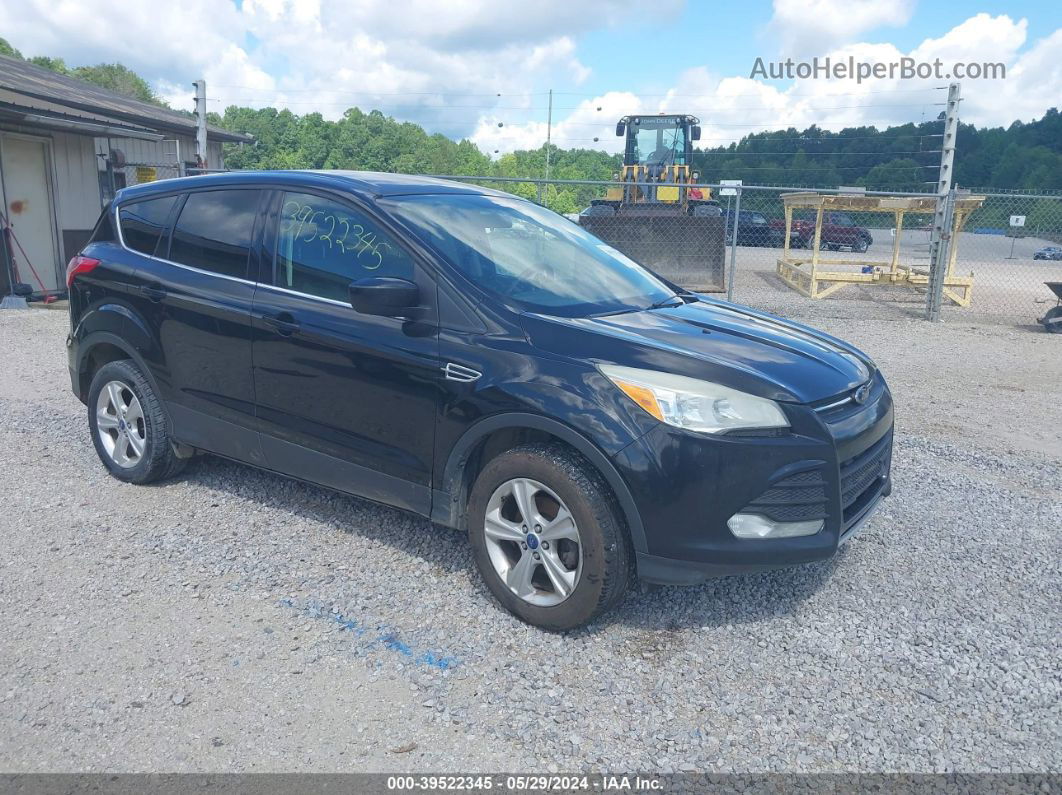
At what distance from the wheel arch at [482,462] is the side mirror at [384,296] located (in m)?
0.60

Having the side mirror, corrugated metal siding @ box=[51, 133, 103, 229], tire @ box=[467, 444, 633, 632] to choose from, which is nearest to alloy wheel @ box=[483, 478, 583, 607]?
tire @ box=[467, 444, 633, 632]

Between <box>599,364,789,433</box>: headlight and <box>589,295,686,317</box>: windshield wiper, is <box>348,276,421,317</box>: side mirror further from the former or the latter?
<box>599,364,789,433</box>: headlight

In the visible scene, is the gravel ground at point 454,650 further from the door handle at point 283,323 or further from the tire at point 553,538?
the door handle at point 283,323

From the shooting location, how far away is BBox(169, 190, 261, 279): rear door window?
14.2 feet

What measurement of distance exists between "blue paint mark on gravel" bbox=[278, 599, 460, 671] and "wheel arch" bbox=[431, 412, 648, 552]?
548 millimetres

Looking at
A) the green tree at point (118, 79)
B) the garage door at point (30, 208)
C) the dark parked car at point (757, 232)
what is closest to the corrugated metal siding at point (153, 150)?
the garage door at point (30, 208)

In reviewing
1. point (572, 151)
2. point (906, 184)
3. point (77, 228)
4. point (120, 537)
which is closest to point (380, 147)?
point (572, 151)

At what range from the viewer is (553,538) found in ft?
11.0

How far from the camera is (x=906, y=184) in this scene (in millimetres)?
47125

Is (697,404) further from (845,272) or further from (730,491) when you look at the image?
(845,272)

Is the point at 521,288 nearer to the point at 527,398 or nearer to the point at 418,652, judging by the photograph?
the point at 527,398

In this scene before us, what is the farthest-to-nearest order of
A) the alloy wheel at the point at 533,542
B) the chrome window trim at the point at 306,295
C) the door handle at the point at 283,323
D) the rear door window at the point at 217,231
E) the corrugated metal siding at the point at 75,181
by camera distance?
1. the corrugated metal siding at the point at 75,181
2. the rear door window at the point at 217,231
3. the door handle at the point at 283,323
4. the chrome window trim at the point at 306,295
5. the alloy wheel at the point at 533,542

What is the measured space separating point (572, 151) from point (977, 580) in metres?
72.4

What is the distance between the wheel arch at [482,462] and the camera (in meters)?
3.20
